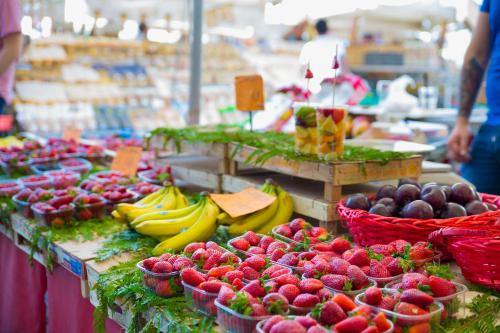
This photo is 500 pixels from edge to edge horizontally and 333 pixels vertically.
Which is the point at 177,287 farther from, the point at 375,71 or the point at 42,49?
the point at 375,71

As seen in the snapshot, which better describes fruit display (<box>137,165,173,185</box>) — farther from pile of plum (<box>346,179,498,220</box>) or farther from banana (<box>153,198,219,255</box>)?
pile of plum (<box>346,179,498,220</box>)

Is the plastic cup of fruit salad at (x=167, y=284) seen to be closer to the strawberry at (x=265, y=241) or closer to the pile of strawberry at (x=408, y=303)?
the strawberry at (x=265, y=241)

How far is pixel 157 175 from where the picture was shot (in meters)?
2.85

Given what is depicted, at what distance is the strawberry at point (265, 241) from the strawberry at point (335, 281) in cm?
34

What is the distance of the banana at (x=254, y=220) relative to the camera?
79.9 inches

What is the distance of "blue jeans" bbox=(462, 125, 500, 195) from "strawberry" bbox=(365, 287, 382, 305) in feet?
5.33

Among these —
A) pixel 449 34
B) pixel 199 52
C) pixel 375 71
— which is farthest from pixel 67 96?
pixel 449 34

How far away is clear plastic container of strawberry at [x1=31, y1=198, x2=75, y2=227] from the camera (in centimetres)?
231

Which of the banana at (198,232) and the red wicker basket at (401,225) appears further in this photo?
the banana at (198,232)

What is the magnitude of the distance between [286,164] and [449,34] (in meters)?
8.78

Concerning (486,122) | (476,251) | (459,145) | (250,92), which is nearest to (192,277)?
(476,251)

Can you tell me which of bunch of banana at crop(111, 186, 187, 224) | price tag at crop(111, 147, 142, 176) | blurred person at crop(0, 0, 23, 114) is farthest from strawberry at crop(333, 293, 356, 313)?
blurred person at crop(0, 0, 23, 114)

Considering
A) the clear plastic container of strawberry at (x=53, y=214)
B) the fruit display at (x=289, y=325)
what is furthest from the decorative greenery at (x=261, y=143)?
the fruit display at (x=289, y=325)

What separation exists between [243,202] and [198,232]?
0.84ft
